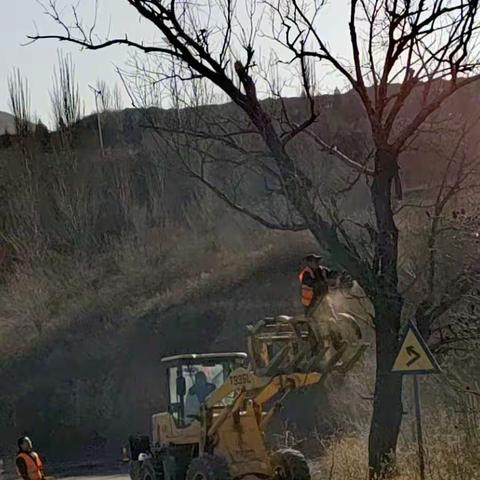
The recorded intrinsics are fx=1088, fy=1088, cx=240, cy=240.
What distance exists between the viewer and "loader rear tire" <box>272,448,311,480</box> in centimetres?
1592

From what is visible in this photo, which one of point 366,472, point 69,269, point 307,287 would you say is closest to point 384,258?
point 307,287

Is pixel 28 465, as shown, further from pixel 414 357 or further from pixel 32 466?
pixel 414 357

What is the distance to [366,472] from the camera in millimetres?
15555

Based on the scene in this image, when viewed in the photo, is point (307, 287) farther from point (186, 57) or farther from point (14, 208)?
point (14, 208)

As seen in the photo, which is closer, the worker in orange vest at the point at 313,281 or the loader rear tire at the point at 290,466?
the worker in orange vest at the point at 313,281

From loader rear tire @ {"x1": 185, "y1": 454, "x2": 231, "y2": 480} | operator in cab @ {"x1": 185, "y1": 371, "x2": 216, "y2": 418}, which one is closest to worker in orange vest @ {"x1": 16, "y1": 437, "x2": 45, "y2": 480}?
operator in cab @ {"x1": 185, "y1": 371, "x2": 216, "y2": 418}

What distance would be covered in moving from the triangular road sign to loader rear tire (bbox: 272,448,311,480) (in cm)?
328

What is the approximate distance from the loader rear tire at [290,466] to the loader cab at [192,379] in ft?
6.17

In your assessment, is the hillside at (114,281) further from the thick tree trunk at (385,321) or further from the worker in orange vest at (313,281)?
the worker in orange vest at (313,281)

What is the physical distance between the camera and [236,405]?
16188 millimetres

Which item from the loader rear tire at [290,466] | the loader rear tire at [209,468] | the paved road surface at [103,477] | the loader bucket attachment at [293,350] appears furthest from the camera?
the paved road surface at [103,477]

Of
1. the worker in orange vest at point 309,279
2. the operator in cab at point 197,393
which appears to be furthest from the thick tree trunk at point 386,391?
the operator in cab at point 197,393

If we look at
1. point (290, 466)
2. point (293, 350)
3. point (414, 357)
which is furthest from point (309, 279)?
point (290, 466)

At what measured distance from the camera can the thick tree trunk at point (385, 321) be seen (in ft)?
48.4
